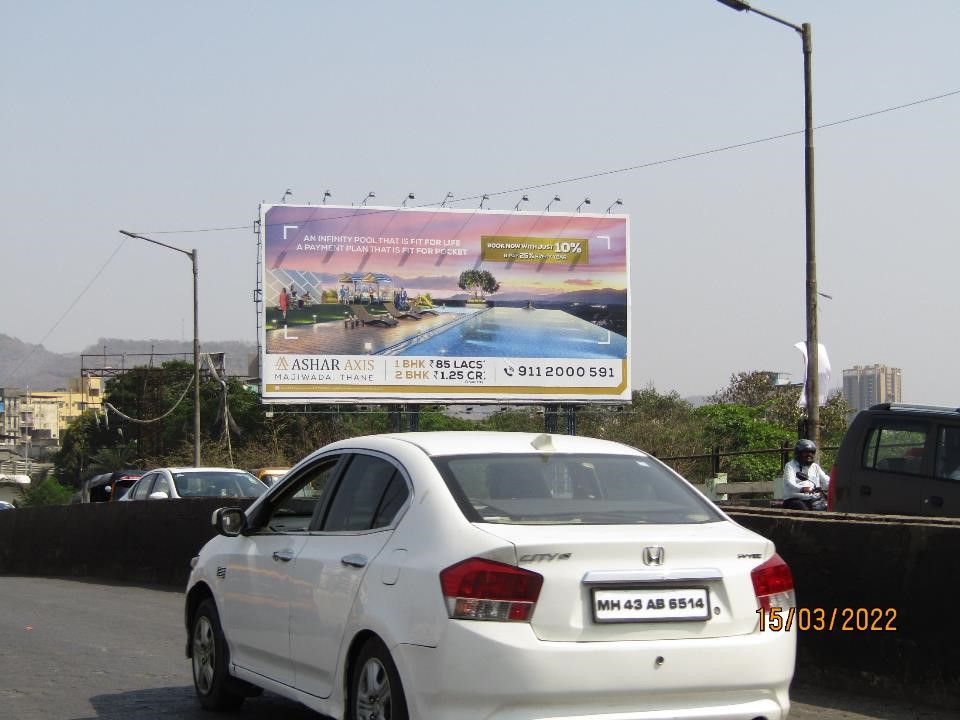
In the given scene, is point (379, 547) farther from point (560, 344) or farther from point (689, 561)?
point (560, 344)

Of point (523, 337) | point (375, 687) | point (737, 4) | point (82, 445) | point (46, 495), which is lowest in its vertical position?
point (46, 495)

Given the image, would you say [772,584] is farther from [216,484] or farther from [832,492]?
[216,484]

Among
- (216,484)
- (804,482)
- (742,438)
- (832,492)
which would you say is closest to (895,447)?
(832,492)

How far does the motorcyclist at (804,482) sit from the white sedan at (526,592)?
26.6 feet

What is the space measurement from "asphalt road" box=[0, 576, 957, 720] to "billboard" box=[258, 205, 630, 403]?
24457 millimetres

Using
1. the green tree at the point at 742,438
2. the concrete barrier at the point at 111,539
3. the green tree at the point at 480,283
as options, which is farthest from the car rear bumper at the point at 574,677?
the green tree at the point at 742,438

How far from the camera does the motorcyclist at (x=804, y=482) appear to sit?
14.0 m

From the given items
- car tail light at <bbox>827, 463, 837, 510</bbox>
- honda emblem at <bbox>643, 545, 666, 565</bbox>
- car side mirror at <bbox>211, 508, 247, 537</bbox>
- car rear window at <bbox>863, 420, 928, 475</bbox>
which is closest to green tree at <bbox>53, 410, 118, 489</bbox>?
car tail light at <bbox>827, 463, 837, 510</bbox>

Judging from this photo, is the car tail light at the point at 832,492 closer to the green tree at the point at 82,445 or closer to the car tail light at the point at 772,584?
the car tail light at the point at 772,584

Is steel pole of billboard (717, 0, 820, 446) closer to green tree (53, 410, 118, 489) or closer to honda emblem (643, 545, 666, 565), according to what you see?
honda emblem (643, 545, 666, 565)

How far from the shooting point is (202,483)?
19.6 meters

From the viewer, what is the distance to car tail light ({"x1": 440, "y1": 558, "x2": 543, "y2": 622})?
5.09m

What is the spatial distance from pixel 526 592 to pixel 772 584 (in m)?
1.08

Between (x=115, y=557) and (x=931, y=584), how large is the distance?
13922 mm
